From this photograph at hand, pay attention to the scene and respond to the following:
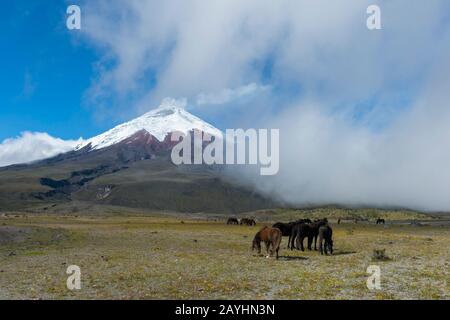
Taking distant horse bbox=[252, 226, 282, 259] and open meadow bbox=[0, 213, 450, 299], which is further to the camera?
distant horse bbox=[252, 226, 282, 259]

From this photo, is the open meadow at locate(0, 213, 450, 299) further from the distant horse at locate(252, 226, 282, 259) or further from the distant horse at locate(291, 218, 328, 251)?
the distant horse at locate(291, 218, 328, 251)

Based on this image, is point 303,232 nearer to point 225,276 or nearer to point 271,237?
point 271,237

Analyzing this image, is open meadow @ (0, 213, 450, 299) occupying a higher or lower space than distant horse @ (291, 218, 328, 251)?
lower

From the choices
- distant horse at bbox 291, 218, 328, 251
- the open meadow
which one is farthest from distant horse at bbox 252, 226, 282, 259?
distant horse at bbox 291, 218, 328, 251

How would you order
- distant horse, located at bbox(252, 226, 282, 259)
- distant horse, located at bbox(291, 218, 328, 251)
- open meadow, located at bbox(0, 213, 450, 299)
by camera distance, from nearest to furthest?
1. open meadow, located at bbox(0, 213, 450, 299)
2. distant horse, located at bbox(252, 226, 282, 259)
3. distant horse, located at bbox(291, 218, 328, 251)

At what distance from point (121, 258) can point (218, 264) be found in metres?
7.98

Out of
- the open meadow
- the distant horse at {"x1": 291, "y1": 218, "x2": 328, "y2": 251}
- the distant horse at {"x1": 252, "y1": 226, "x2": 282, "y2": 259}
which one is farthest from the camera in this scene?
the distant horse at {"x1": 291, "y1": 218, "x2": 328, "y2": 251}

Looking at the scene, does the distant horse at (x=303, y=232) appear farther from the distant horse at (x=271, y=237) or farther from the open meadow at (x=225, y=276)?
the distant horse at (x=271, y=237)

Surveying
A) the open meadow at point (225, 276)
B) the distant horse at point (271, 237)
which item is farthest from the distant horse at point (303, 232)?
the distant horse at point (271, 237)
